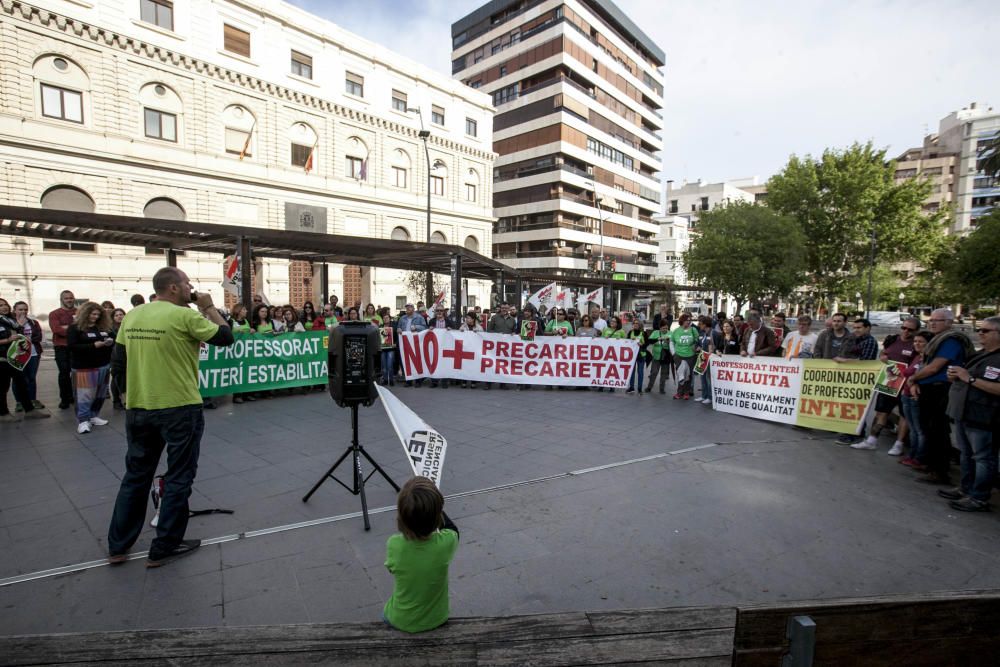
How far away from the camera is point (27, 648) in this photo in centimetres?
179

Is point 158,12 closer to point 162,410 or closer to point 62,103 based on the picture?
point 62,103

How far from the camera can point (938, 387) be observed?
5984mm

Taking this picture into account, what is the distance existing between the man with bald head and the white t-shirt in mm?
2599

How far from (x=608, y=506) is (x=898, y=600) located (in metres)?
3.30

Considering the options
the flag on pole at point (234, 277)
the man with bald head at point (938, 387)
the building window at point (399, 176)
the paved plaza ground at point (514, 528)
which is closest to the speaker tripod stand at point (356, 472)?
the paved plaza ground at point (514, 528)

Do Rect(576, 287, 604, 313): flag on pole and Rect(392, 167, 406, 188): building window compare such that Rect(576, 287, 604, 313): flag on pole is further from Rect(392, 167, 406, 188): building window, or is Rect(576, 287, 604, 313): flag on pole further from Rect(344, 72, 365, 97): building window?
Rect(344, 72, 365, 97): building window

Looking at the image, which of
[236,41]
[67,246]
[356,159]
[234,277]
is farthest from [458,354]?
[236,41]

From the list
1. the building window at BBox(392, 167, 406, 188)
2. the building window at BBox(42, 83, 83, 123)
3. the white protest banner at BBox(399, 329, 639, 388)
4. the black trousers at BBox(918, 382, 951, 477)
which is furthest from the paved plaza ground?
the building window at BBox(392, 167, 406, 188)

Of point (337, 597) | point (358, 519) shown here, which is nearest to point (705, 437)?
point (358, 519)

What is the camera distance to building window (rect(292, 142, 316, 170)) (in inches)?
1280

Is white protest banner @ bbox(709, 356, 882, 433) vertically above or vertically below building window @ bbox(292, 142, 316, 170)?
below

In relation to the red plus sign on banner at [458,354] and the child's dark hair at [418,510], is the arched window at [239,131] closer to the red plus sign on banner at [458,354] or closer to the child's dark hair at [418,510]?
the red plus sign on banner at [458,354]

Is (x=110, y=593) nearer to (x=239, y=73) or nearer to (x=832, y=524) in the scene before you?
(x=832, y=524)

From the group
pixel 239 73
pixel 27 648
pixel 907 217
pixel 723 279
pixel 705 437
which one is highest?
pixel 239 73
